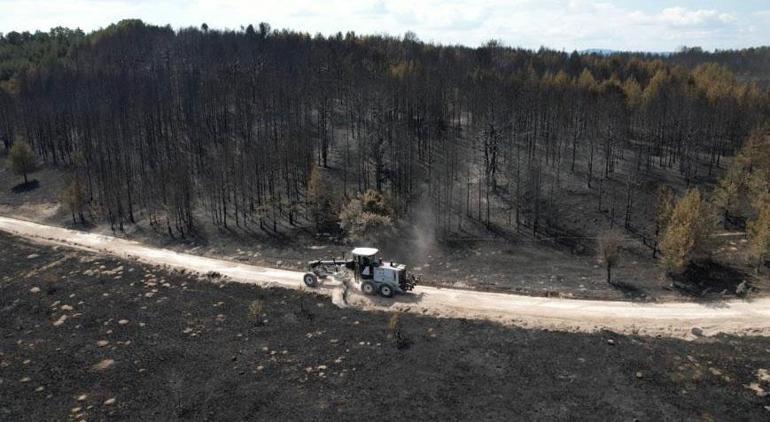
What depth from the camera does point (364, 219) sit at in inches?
2264

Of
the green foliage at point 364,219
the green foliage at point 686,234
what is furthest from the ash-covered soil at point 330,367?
the green foliage at point 364,219

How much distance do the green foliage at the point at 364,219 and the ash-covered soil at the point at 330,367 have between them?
1370 centimetres

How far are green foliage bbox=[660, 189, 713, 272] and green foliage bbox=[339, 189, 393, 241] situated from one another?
26.7 m

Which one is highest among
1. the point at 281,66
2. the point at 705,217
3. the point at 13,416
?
the point at 281,66

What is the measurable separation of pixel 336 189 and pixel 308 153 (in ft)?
21.7

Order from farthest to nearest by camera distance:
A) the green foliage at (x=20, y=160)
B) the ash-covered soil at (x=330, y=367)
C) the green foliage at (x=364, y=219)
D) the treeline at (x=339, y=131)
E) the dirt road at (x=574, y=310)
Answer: the green foliage at (x=20, y=160) < the treeline at (x=339, y=131) < the green foliage at (x=364, y=219) < the dirt road at (x=574, y=310) < the ash-covered soil at (x=330, y=367)

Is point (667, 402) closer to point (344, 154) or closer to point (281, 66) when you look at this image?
point (344, 154)

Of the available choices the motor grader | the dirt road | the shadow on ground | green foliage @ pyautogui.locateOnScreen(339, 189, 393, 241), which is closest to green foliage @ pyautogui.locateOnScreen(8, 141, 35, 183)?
the dirt road

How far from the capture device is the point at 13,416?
30.8 meters

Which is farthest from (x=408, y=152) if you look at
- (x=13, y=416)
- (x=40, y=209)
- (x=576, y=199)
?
(x=13, y=416)

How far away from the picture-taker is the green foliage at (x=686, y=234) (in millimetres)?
48094

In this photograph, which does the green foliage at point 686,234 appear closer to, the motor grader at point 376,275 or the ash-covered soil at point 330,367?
the ash-covered soil at point 330,367

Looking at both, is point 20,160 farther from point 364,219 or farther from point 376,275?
point 376,275

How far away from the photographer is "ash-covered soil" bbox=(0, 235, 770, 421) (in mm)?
30344
